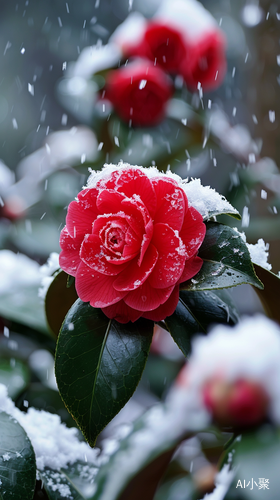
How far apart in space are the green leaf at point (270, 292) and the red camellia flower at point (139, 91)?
749 mm

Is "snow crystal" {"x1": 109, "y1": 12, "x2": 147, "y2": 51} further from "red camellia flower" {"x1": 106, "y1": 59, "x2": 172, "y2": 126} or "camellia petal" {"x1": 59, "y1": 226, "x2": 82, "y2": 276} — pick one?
"camellia petal" {"x1": 59, "y1": 226, "x2": 82, "y2": 276}

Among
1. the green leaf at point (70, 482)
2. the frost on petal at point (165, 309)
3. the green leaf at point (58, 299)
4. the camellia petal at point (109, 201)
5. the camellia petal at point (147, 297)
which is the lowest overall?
the green leaf at point (70, 482)

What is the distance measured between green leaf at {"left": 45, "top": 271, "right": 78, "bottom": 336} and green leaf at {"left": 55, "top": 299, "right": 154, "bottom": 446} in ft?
0.24

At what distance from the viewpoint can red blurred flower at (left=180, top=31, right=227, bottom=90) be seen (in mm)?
1049

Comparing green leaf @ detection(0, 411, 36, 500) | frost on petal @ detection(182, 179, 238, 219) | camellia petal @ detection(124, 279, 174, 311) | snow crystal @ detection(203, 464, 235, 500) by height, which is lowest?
snow crystal @ detection(203, 464, 235, 500)

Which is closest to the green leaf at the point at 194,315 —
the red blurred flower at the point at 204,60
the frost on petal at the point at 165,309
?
the frost on petal at the point at 165,309

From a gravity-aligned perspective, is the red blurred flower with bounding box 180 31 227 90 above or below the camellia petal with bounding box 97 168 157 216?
below

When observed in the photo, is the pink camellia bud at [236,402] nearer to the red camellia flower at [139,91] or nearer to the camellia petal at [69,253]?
the camellia petal at [69,253]

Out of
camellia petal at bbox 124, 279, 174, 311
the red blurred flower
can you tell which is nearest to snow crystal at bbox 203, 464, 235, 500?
camellia petal at bbox 124, 279, 174, 311

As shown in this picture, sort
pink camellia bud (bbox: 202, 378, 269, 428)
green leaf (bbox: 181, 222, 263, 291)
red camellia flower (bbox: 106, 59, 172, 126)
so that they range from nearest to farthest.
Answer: green leaf (bbox: 181, 222, 263, 291), pink camellia bud (bbox: 202, 378, 269, 428), red camellia flower (bbox: 106, 59, 172, 126)

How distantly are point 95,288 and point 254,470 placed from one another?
0.28 meters

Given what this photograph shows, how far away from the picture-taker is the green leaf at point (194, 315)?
0.33 m

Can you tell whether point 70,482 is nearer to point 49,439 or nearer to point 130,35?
point 49,439

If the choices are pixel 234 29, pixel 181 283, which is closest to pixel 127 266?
pixel 181 283
